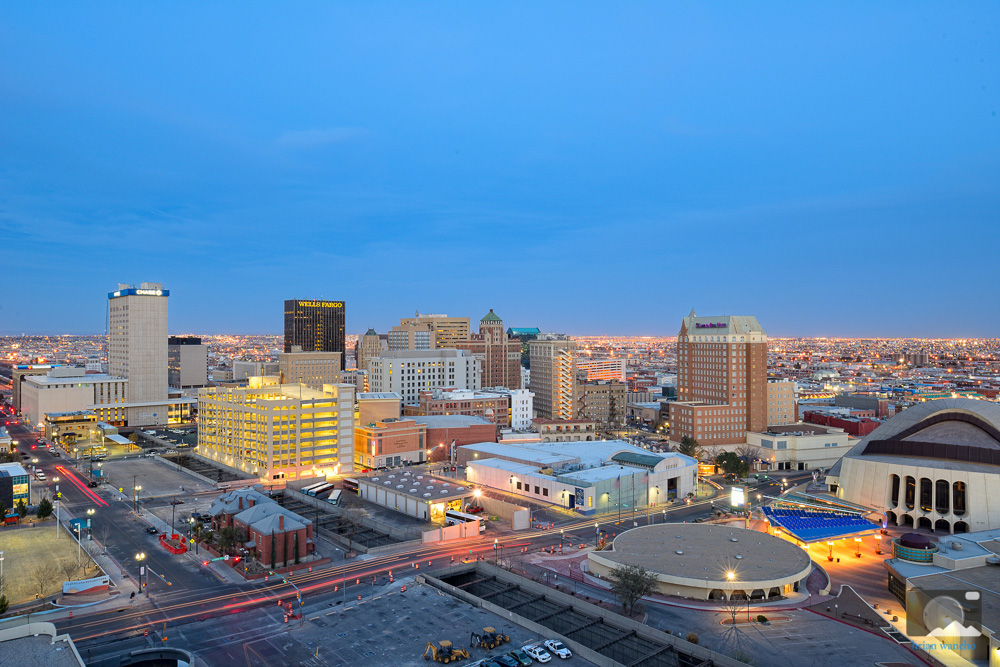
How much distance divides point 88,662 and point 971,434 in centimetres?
9176

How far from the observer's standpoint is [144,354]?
16812 cm

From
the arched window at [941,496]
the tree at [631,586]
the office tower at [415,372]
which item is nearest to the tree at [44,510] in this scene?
the tree at [631,586]

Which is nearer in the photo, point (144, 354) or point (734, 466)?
point (734, 466)

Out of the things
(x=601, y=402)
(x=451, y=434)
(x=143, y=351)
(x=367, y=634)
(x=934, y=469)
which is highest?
(x=143, y=351)

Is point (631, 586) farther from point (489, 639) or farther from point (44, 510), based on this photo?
point (44, 510)

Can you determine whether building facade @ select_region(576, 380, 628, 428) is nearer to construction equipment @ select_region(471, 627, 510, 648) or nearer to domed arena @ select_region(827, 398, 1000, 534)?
domed arena @ select_region(827, 398, 1000, 534)

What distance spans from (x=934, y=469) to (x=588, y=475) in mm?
39794

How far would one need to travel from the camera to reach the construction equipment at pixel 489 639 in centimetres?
4369

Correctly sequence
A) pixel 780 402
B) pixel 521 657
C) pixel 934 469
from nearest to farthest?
pixel 521 657
pixel 934 469
pixel 780 402

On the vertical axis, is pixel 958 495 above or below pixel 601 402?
below

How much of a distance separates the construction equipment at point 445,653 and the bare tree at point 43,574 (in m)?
32.4

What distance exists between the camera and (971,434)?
8269cm

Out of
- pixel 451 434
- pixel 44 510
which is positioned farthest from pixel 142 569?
pixel 451 434

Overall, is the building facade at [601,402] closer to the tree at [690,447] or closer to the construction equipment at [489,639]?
the tree at [690,447]
